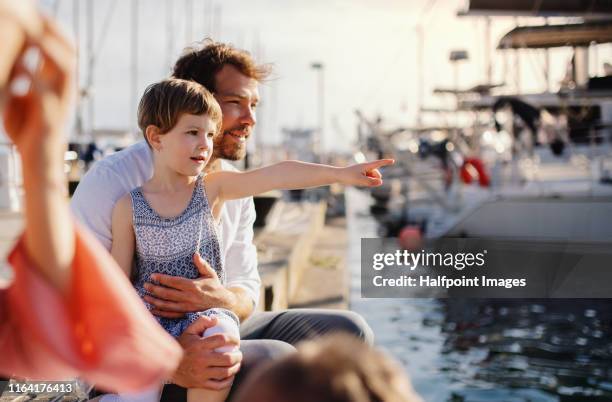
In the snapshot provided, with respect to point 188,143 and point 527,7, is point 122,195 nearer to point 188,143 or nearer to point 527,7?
point 188,143

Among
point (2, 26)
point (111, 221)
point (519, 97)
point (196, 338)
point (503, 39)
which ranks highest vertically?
point (503, 39)

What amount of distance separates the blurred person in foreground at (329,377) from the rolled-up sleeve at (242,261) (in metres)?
2.10

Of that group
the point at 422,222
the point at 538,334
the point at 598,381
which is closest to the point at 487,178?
the point at 422,222

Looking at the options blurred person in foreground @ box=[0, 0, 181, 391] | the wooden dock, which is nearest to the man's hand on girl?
blurred person in foreground @ box=[0, 0, 181, 391]

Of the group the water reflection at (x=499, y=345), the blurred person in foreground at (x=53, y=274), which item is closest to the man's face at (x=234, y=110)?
the blurred person in foreground at (x=53, y=274)

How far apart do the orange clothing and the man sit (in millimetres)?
1094

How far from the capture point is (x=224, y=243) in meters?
3.06

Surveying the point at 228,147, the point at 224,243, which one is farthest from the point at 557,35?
the point at 224,243

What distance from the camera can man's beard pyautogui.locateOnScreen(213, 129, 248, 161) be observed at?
3396mm

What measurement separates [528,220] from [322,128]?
42.8 metres

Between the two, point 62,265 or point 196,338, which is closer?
point 62,265

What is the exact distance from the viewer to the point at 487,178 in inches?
703

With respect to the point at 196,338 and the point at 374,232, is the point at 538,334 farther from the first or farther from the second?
the point at 374,232

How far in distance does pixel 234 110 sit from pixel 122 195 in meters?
0.81
